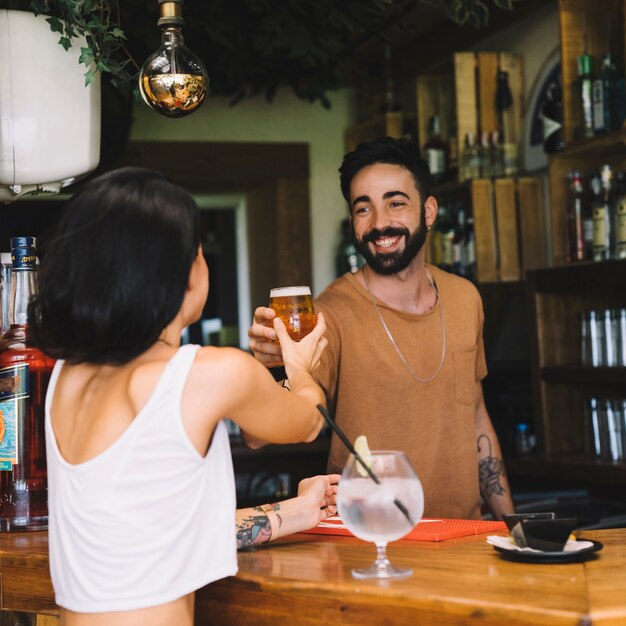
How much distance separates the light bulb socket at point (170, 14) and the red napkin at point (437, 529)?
45.0 inches

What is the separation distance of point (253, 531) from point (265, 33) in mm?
2483

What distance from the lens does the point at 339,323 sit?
2.79 meters

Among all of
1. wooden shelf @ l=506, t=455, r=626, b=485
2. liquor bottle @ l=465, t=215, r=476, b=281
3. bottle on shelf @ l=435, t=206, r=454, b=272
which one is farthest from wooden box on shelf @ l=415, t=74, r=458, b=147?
wooden shelf @ l=506, t=455, r=626, b=485

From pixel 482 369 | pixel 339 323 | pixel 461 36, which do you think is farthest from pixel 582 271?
pixel 461 36

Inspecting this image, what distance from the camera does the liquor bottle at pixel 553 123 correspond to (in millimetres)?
4102

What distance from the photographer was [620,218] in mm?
3654

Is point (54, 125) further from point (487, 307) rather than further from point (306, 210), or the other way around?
point (306, 210)

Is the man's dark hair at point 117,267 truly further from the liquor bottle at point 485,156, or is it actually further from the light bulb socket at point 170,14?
the liquor bottle at point 485,156

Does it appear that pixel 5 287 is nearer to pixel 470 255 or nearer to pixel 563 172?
pixel 563 172

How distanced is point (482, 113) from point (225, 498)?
344cm

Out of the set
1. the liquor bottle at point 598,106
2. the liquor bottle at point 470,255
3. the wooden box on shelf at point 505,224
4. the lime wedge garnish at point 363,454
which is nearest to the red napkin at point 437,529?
the lime wedge garnish at point 363,454

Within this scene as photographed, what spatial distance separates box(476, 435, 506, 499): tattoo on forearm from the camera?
2.95 meters

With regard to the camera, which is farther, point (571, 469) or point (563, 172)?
point (563, 172)

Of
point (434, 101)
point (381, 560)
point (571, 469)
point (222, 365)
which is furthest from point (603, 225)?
point (222, 365)
